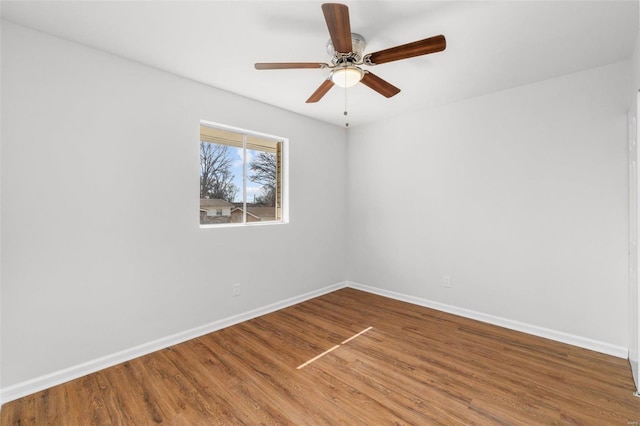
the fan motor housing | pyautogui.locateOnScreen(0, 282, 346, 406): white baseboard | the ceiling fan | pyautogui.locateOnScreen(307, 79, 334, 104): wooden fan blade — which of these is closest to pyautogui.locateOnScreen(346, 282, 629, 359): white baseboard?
pyautogui.locateOnScreen(0, 282, 346, 406): white baseboard

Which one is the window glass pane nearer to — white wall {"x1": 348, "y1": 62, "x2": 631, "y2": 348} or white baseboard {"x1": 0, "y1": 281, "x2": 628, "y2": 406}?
white baseboard {"x1": 0, "y1": 281, "x2": 628, "y2": 406}

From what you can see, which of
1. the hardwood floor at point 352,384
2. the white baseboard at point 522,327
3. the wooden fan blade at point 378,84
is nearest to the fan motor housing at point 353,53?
the wooden fan blade at point 378,84

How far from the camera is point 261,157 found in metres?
3.64

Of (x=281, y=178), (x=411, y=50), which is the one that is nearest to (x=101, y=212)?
(x=281, y=178)

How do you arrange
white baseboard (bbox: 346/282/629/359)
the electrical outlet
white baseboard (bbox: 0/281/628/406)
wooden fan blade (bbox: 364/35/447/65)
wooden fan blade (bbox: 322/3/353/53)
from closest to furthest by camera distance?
wooden fan blade (bbox: 322/3/353/53) < wooden fan blade (bbox: 364/35/447/65) < white baseboard (bbox: 0/281/628/406) < white baseboard (bbox: 346/282/629/359) < the electrical outlet

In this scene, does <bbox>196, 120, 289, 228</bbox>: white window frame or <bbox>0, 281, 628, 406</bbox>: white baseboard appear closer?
<bbox>0, 281, 628, 406</bbox>: white baseboard

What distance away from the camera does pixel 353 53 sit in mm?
1914

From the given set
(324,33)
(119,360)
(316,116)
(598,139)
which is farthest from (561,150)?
(119,360)

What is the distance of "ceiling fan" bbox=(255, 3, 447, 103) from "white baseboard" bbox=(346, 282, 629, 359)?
259 centimetres

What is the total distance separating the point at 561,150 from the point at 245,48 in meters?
3.00

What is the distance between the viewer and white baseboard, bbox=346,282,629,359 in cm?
254

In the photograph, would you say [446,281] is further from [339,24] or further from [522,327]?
[339,24]

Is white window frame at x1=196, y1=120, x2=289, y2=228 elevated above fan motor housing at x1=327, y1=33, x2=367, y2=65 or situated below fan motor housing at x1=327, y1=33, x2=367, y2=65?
below

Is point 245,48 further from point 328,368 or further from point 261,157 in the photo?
point 328,368
